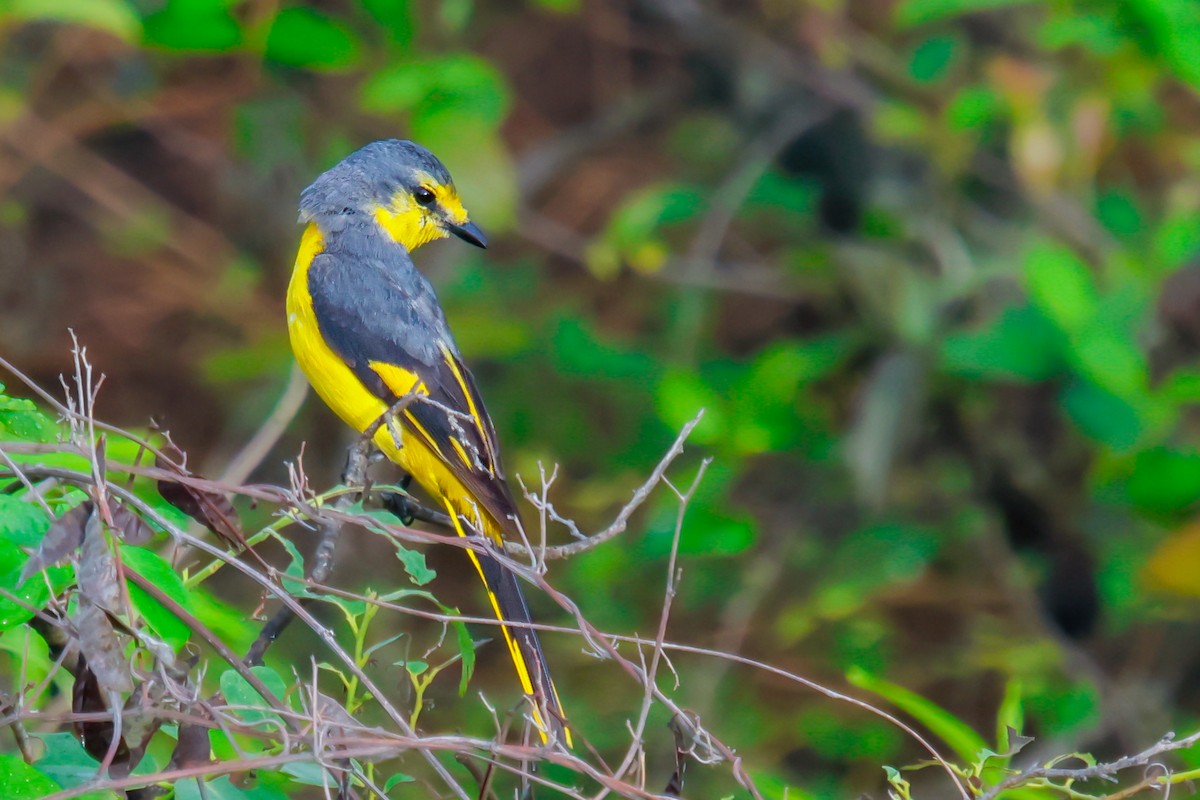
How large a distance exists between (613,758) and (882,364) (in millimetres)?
1963

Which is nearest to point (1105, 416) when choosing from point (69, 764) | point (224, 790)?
point (224, 790)

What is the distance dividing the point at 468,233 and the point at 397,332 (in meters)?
0.56

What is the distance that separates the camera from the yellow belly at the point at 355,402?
3.38m

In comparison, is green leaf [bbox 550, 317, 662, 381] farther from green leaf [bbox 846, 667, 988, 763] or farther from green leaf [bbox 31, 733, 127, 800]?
green leaf [bbox 31, 733, 127, 800]

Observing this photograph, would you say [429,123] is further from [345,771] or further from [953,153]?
[345,771]

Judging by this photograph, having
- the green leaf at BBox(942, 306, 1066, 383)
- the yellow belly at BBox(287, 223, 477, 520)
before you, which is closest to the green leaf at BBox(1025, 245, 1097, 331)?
the green leaf at BBox(942, 306, 1066, 383)

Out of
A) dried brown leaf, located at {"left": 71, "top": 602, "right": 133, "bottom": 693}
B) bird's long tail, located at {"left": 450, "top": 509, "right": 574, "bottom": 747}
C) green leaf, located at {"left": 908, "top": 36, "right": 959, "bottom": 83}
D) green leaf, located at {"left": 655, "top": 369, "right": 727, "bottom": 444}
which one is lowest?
green leaf, located at {"left": 655, "top": 369, "right": 727, "bottom": 444}

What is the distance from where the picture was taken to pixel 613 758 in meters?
5.26

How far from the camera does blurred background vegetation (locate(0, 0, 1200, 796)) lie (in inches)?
161

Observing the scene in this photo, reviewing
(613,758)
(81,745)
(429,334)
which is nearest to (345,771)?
(81,745)

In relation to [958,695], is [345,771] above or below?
above

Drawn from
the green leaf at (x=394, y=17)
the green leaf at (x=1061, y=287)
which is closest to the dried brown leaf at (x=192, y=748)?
the green leaf at (x=1061, y=287)

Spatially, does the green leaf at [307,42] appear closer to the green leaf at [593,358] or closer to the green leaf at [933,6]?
the green leaf at [593,358]

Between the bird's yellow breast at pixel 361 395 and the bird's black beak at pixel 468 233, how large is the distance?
62cm
